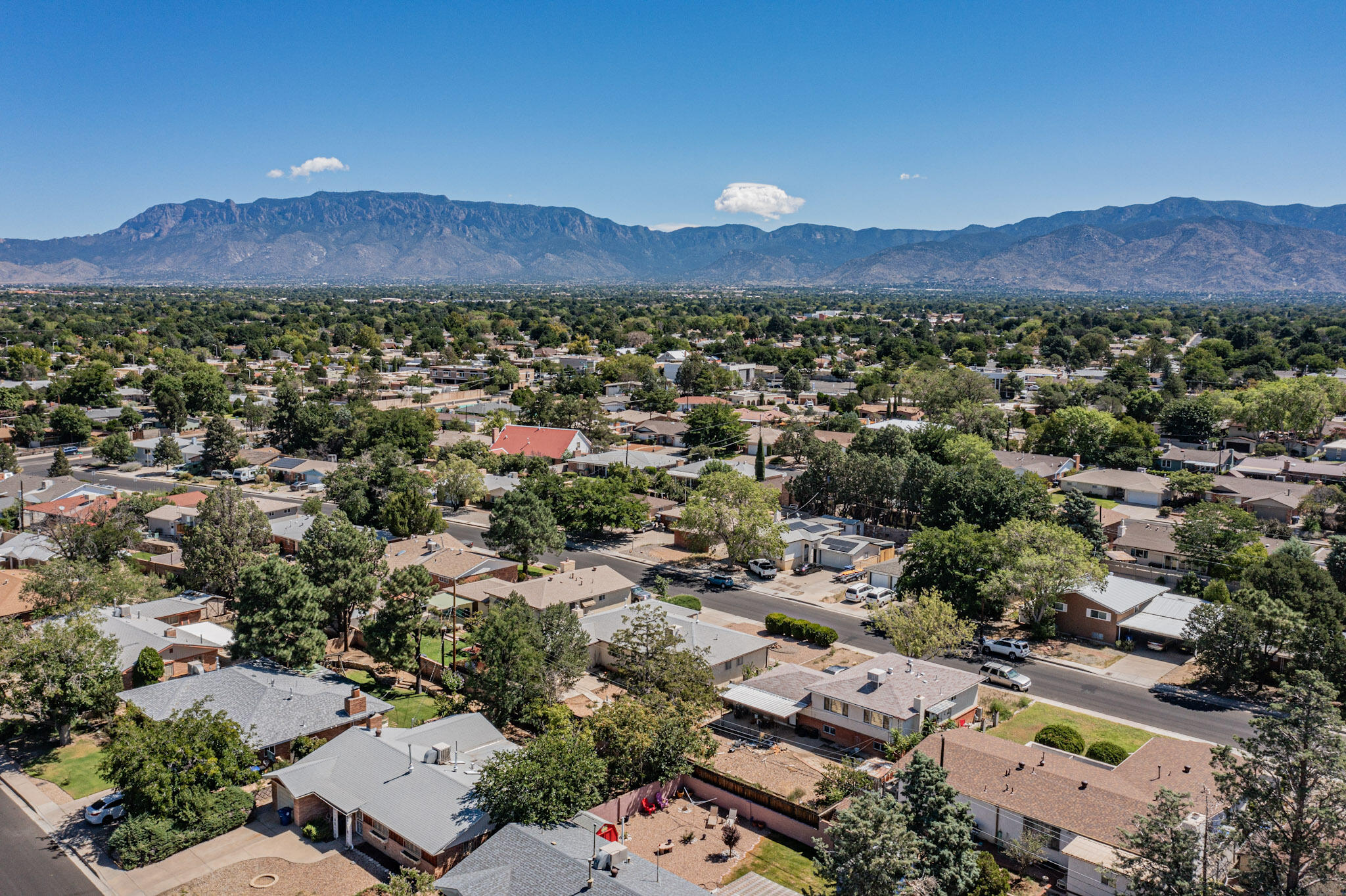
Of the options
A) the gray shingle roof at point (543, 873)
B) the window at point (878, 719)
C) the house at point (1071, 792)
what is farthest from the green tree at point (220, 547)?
the house at point (1071, 792)

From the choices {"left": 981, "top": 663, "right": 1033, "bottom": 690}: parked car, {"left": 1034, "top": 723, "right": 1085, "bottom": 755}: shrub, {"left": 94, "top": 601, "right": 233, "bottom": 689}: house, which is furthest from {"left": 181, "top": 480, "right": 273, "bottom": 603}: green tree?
{"left": 1034, "top": 723, "right": 1085, "bottom": 755}: shrub

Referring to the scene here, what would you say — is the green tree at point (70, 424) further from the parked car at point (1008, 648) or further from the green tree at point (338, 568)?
the parked car at point (1008, 648)

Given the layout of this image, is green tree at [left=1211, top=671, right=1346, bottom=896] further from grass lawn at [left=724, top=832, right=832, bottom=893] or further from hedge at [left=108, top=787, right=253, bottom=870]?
hedge at [left=108, top=787, right=253, bottom=870]

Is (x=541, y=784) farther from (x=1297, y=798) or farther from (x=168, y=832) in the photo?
(x=1297, y=798)

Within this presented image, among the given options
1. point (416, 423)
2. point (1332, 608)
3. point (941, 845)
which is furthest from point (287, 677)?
point (416, 423)

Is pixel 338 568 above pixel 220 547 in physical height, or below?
above

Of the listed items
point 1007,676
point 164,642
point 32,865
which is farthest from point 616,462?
point 32,865
